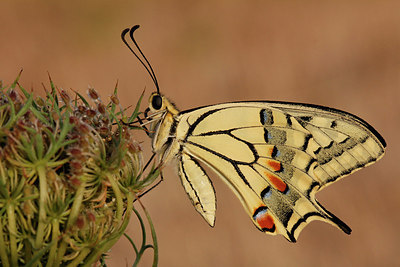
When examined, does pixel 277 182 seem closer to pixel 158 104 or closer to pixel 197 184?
pixel 197 184

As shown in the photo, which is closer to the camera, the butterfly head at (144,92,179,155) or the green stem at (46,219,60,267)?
the green stem at (46,219,60,267)

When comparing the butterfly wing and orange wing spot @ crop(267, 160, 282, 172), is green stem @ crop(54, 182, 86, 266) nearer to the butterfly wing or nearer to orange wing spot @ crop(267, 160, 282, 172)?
the butterfly wing

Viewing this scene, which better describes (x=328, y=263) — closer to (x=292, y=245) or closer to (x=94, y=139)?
(x=292, y=245)

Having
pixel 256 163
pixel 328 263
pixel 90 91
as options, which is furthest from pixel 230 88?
pixel 90 91

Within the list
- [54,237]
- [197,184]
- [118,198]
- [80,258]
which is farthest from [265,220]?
[54,237]

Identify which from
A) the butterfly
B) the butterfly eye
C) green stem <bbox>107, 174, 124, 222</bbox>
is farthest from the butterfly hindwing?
green stem <bbox>107, 174, 124, 222</bbox>

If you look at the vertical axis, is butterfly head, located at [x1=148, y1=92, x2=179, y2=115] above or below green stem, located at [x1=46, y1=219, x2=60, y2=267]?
above

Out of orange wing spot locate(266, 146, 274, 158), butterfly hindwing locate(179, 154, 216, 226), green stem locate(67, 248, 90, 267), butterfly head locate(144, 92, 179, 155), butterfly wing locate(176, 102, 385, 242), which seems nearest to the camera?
green stem locate(67, 248, 90, 267)
